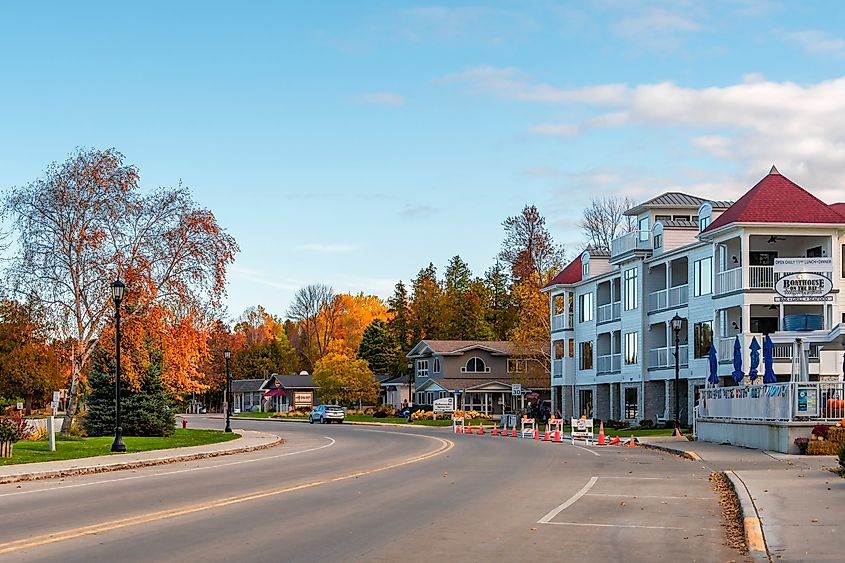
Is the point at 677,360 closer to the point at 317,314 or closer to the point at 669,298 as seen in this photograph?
the point at 669,298

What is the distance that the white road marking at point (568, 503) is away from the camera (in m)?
15.2

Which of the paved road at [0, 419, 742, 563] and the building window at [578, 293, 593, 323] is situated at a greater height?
the building window at [578, 293, 593, 323]

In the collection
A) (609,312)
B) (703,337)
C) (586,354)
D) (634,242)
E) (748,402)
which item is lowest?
(748,402)

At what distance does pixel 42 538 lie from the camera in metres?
12.7

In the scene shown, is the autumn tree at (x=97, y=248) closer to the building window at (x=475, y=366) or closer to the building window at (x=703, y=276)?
Result: the building window at (x=703, y=276)

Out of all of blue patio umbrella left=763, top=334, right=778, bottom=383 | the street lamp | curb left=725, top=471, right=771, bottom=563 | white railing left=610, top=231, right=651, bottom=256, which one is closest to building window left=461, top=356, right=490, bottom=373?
white railing left=610, top=231, right=651, bottom=256

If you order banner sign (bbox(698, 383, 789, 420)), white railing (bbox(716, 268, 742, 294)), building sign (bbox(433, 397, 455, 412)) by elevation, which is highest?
white railing (bbox(716, 268, 742, 294))

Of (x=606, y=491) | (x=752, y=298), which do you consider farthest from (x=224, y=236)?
(x=606, y=491)

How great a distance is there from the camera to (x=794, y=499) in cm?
1742

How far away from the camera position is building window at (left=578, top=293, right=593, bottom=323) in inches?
2724

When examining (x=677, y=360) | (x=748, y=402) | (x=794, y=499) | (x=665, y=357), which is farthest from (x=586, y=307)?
→ (x=794, y=499)

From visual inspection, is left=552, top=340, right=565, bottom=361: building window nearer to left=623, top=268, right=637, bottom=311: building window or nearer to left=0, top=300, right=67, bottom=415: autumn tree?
left=623, top=268, right=637, bottom=311: building window

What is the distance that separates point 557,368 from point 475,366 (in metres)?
24.4

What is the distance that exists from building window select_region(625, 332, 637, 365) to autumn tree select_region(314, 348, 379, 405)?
45.2m
